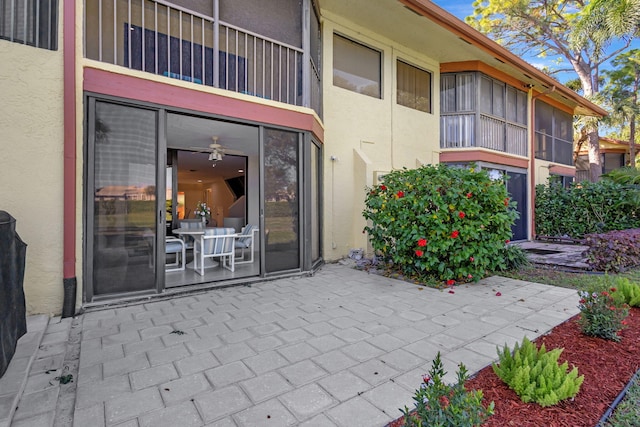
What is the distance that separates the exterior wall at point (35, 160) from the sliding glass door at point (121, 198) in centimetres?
31

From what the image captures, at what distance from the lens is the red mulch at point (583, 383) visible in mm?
1893

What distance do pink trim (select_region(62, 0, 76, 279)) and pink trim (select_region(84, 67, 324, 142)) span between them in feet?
0.59

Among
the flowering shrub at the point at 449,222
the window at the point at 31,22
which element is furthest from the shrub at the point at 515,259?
the window at the point at 31,22

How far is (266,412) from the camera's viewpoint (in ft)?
6.45

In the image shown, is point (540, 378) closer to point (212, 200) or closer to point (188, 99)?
point (188, 99)

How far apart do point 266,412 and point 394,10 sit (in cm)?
759

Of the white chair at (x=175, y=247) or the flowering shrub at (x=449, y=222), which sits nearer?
the flowering shrub at (x=449, y=222)

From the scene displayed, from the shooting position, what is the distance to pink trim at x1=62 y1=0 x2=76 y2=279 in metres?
3.61

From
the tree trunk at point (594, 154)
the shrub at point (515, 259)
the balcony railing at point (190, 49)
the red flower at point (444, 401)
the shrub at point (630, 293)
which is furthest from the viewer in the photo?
the tree trunk at point (594, 154)

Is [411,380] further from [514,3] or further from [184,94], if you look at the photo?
[514,3]

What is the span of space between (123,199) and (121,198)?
2cm

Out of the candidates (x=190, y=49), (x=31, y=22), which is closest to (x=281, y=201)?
(x=190, y=49)

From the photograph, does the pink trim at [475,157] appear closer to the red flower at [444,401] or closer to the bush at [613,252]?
the bush at [613,252]

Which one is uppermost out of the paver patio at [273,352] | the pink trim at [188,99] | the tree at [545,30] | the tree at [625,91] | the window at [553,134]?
the tree at [545,30]
